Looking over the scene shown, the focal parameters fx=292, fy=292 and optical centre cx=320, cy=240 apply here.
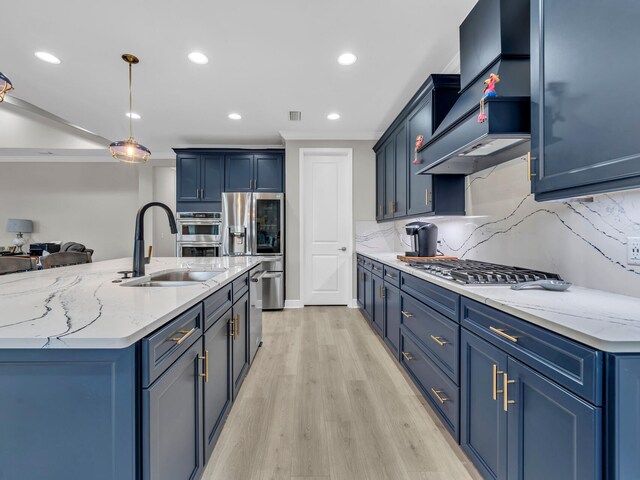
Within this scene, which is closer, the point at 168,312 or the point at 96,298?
the point at 168,312

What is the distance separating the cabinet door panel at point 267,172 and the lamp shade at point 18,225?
16.9 feet

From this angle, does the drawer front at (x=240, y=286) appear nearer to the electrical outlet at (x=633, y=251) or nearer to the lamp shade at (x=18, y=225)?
the electrical outlet at (x=633, y=251)

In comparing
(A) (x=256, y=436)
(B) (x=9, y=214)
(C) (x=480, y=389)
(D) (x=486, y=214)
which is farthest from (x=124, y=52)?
(B) (x=9, y=214)

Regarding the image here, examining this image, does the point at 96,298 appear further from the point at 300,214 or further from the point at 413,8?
the point at 300,214

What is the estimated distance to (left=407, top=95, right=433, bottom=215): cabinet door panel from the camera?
8.52ft

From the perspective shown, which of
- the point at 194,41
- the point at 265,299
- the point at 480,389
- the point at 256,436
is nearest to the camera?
the point at 480,389

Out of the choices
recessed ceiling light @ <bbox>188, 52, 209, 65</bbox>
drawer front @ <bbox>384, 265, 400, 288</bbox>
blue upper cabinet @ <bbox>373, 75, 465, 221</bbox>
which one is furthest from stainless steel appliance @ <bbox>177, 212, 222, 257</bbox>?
drawer front @ <bbox>384, 265, 400, 288</bbox>

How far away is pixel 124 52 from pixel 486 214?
130 inches

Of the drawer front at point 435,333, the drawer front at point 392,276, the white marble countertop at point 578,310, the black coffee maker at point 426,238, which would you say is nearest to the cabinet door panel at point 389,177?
the black coffee maker at point 426,238

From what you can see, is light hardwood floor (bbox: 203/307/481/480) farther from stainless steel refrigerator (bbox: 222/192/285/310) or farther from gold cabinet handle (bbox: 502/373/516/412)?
stainless steel refrigerator (bbox: 222/192/285/310)

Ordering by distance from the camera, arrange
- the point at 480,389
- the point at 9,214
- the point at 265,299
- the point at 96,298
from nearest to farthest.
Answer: the point at 96,298
the point at 480,389
the point at 265,299
the point at 9,214

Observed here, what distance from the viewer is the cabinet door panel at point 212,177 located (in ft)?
15.2

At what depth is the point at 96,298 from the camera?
3.79ft

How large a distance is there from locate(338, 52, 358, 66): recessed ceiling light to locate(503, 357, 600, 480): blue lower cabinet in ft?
8.36
